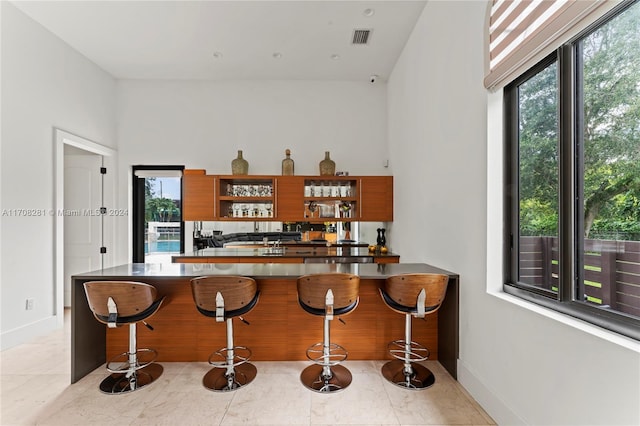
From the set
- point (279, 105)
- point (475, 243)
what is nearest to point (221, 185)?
point (279, 105)

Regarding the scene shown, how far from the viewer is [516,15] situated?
187 cm

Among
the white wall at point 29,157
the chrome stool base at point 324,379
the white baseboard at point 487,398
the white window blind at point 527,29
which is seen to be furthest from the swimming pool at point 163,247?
the white window blind at point 527,29

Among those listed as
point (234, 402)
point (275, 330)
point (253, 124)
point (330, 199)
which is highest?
point (253, 124)

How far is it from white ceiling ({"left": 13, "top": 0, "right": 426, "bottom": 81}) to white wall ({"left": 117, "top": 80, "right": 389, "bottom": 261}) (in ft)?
0.84

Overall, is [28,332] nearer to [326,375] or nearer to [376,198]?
[326,375]

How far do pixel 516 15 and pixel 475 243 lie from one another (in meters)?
1.50

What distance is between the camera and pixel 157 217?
537 cm

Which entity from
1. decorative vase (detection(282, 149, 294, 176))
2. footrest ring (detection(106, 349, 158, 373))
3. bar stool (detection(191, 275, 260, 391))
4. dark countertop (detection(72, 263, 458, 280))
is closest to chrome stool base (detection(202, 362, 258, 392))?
bar stool (detection(191, 275, 260, 391))

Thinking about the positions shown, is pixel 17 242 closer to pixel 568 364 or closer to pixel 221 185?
pixel 221 185

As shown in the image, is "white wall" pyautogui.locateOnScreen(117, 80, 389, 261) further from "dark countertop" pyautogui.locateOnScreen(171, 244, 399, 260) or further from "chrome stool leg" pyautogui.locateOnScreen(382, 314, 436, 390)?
"chrome stool leg" pyautogui.locateOnScreen(382, 314, 436, 390)

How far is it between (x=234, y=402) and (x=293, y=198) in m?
3.15

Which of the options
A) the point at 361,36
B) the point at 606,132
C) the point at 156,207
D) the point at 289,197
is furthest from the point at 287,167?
the point at 606,132

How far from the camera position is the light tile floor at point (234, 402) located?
6.78 feet

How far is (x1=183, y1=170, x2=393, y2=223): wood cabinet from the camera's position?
490 centimetres
